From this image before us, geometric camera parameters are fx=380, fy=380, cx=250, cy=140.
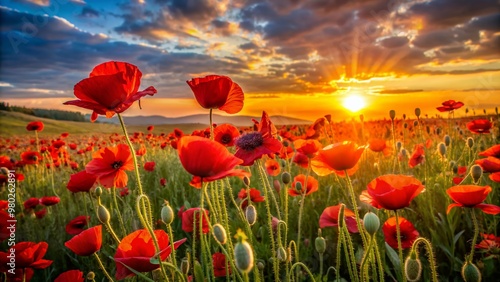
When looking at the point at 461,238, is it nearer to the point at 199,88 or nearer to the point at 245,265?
the point at 199,88

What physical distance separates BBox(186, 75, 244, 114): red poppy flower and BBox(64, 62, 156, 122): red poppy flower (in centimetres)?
22

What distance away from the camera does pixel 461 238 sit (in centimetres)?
275

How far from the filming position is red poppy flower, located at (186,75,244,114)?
1554mm

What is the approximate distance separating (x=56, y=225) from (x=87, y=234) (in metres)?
2.50

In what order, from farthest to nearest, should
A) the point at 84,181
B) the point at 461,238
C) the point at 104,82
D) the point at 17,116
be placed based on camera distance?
the point at 17,116 → the point at 461,238 → the point at 84,181 → the point at 104,82

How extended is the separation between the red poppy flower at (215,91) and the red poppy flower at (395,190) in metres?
0.69

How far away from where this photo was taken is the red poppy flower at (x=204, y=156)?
1.17m

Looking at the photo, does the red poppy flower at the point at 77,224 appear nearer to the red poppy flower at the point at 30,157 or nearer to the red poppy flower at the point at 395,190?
the red poppy flower at the point at 395,190

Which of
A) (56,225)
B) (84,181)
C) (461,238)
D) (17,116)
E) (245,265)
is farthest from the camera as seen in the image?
→ (17,116)

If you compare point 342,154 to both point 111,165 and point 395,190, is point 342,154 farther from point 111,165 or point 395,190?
point 111,165

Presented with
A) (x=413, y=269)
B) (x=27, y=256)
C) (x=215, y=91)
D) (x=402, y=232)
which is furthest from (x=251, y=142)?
(x=27, y=256)

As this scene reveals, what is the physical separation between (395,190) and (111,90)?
3.44 ft

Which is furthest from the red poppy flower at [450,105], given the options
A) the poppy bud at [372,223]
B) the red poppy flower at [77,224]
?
the red poppy flower at [77,224]

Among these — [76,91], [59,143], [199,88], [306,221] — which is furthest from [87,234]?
[59,143]
